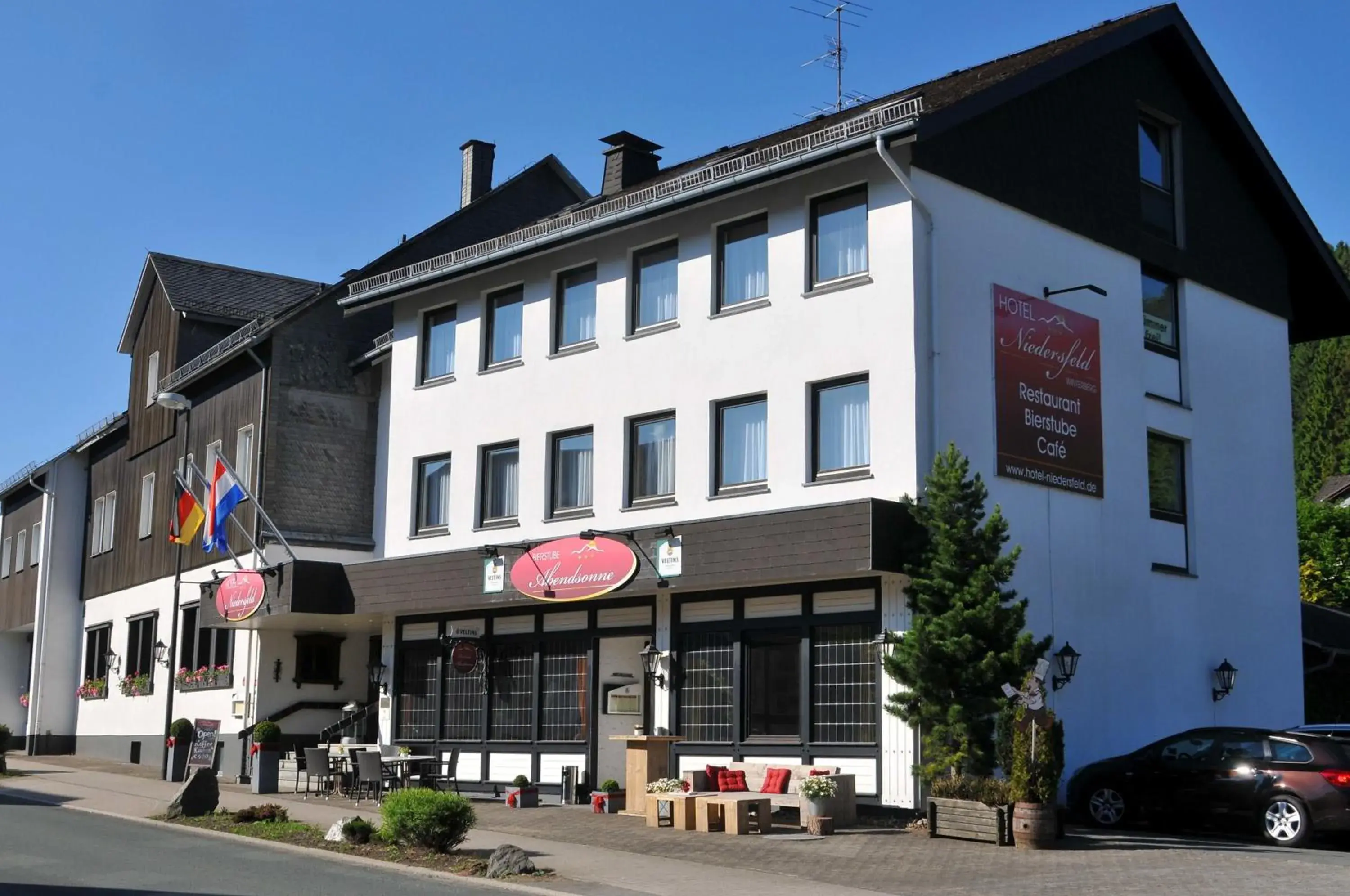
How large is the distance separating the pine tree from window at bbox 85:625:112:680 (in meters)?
26.9

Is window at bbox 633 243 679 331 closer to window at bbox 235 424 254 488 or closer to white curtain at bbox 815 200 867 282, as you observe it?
white curtain at bbox 815 200 867 282

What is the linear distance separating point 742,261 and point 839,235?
1.88 m

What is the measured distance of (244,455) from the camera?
105 feet

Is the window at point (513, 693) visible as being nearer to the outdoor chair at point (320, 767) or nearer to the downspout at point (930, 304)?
the outdoor chair at point (320, 767)

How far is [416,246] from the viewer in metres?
34.3

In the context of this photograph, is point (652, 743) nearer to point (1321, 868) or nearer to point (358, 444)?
point (1321, 868)

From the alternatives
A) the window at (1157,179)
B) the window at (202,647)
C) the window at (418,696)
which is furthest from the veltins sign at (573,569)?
the window at (1157,179)

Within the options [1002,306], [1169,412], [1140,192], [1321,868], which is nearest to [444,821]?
[1321,868]

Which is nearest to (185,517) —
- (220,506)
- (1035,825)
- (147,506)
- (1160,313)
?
(220,506)

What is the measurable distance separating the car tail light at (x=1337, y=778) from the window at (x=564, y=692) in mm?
11168

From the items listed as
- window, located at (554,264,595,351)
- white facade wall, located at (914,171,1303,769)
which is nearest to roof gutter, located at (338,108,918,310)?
window, located at (554,264,595,351)

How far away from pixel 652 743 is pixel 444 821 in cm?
506

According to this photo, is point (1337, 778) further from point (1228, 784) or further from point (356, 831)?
point (356, 831)

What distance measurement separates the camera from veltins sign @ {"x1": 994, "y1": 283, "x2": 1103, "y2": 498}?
21969mm
